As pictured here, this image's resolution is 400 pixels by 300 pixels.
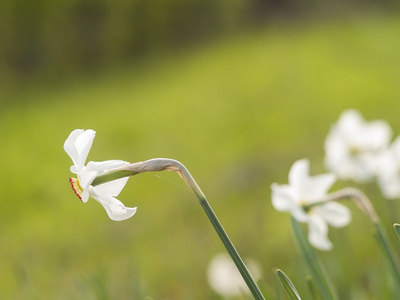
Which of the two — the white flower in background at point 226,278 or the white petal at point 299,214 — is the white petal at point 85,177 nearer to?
the white petal at point 299,214

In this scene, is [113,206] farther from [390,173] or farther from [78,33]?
[78,33]

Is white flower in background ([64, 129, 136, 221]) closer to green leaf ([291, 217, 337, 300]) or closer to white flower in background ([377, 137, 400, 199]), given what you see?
green leaf ([291, 217, 337, 300])

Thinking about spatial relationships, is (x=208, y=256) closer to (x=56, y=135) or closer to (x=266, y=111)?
(x=266, y=111)

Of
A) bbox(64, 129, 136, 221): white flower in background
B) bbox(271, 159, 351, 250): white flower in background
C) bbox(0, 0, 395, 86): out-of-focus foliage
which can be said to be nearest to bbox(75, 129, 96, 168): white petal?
bbox(64, 129, 136, 221): white flower in background

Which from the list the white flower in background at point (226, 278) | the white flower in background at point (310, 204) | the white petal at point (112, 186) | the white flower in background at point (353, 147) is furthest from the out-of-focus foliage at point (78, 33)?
the white petal at point (112, 186)

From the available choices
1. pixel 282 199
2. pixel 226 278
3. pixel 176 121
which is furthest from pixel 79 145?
pixel 176 121

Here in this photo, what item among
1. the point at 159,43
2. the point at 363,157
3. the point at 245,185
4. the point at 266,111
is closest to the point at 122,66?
the point at 159,43
